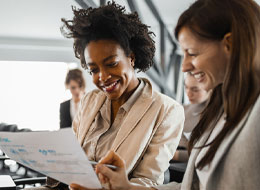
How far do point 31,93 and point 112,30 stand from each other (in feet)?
23.3

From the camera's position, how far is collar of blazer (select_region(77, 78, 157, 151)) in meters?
1.62

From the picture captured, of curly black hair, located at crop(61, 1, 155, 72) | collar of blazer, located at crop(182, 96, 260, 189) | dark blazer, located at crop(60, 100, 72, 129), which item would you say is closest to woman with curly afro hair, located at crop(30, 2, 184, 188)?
curly black hair, located at crop(61, 1, 155, 72)

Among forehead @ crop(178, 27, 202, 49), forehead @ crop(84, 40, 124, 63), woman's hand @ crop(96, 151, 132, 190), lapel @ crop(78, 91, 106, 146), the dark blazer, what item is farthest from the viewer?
the dark blazer

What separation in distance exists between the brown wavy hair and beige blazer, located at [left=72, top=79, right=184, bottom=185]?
18.9 inches

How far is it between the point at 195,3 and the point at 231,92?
12.0 inches

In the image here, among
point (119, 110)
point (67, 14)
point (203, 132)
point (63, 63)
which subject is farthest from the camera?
point (63, 63)

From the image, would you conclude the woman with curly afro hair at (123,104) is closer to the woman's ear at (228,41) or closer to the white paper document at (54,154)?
the white paper document at (54,154)

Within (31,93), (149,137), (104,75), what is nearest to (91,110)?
(104,75)

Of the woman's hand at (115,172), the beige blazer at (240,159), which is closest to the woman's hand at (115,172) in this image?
the woman's hand at (115,172)

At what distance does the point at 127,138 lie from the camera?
1609mm

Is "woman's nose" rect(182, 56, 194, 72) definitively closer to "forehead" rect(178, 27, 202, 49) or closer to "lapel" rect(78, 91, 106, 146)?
"forehead" rect(178, 27, 202, 49)

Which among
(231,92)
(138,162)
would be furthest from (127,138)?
(231,92)

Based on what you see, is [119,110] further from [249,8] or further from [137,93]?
[249,8]

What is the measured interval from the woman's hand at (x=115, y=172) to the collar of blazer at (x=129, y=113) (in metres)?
0.34
